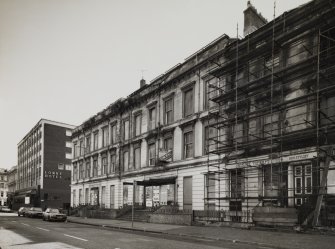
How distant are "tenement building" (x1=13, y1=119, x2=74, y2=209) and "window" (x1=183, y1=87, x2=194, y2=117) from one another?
50.2 m

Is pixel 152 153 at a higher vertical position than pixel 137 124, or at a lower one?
lower

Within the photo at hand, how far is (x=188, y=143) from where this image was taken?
2916 cm

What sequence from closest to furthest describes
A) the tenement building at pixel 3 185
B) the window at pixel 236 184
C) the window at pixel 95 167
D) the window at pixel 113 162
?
the window at pixel 236 184, the window at pixel 113 162, the window at pixel 95 167, the tenement building at pixel 3 185

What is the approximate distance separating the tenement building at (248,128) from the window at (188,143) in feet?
0.26

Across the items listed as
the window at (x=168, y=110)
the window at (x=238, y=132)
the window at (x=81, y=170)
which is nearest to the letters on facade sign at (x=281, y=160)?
the window at (x=238, y=132)

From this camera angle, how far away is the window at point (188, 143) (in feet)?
94.6

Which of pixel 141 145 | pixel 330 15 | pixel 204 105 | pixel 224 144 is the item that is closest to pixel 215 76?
pixel 204 105

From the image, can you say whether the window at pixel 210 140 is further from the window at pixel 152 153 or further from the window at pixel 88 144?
the window at pixel 88 144

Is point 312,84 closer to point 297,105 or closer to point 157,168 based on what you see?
point 297,105

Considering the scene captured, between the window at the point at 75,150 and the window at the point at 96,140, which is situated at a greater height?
the window at the point at 96,140

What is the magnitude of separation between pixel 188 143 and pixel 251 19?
10433 mm

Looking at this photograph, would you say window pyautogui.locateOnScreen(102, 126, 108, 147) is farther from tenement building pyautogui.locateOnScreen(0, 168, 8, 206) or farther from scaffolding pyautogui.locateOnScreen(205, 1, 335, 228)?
tenement building pyautogui.locateOnScreen(0, 168, 8, 206)

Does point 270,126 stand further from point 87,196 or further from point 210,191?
point 87,196

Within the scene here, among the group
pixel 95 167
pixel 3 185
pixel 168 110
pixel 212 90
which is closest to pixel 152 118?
pixel 168 110
